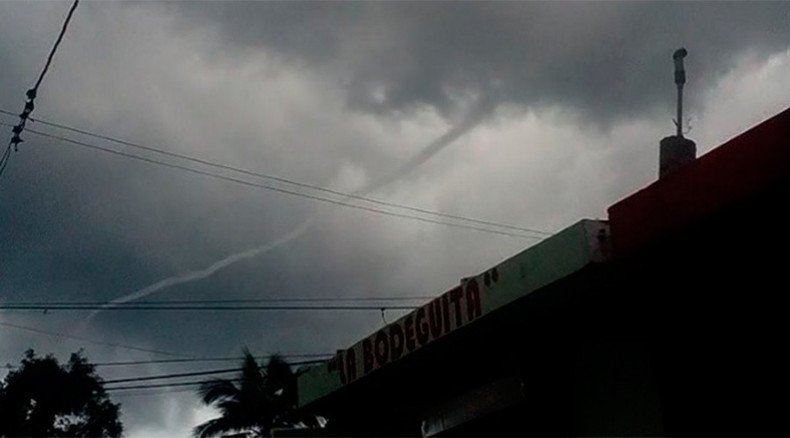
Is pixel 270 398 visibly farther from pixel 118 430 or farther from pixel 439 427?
pixel 439 427

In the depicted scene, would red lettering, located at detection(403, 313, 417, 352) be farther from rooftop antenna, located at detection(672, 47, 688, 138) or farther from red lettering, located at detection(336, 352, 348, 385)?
rooftop antenna, located at detection(672, 47, 688, 138)

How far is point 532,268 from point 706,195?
1.84 metres

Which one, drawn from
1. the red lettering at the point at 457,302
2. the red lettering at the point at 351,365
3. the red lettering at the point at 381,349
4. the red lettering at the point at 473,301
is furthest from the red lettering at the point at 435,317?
the red lettering at the point at 351,365

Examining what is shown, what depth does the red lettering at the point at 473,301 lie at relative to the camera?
28.1ft

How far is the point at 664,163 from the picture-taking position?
10.6 metres

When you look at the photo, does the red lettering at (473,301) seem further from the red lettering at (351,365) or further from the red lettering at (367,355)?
the red lettering at (351,365)

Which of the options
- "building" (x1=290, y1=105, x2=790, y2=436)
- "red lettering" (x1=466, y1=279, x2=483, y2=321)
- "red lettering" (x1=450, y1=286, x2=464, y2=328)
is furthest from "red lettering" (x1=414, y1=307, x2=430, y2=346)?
"red lettering" (x1=466, y1=279, x2=483, y2=321)

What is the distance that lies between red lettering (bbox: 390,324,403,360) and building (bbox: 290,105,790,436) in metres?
0.02

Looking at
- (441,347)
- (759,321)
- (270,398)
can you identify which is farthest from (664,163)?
(270,398)

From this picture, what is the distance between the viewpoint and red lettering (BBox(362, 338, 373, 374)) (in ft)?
34.0

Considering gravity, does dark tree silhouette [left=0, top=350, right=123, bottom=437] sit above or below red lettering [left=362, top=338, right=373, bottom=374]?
above

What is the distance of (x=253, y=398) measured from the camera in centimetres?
2689

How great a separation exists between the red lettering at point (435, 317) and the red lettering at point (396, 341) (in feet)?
2.06

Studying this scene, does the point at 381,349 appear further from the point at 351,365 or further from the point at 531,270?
the point at 531,270
